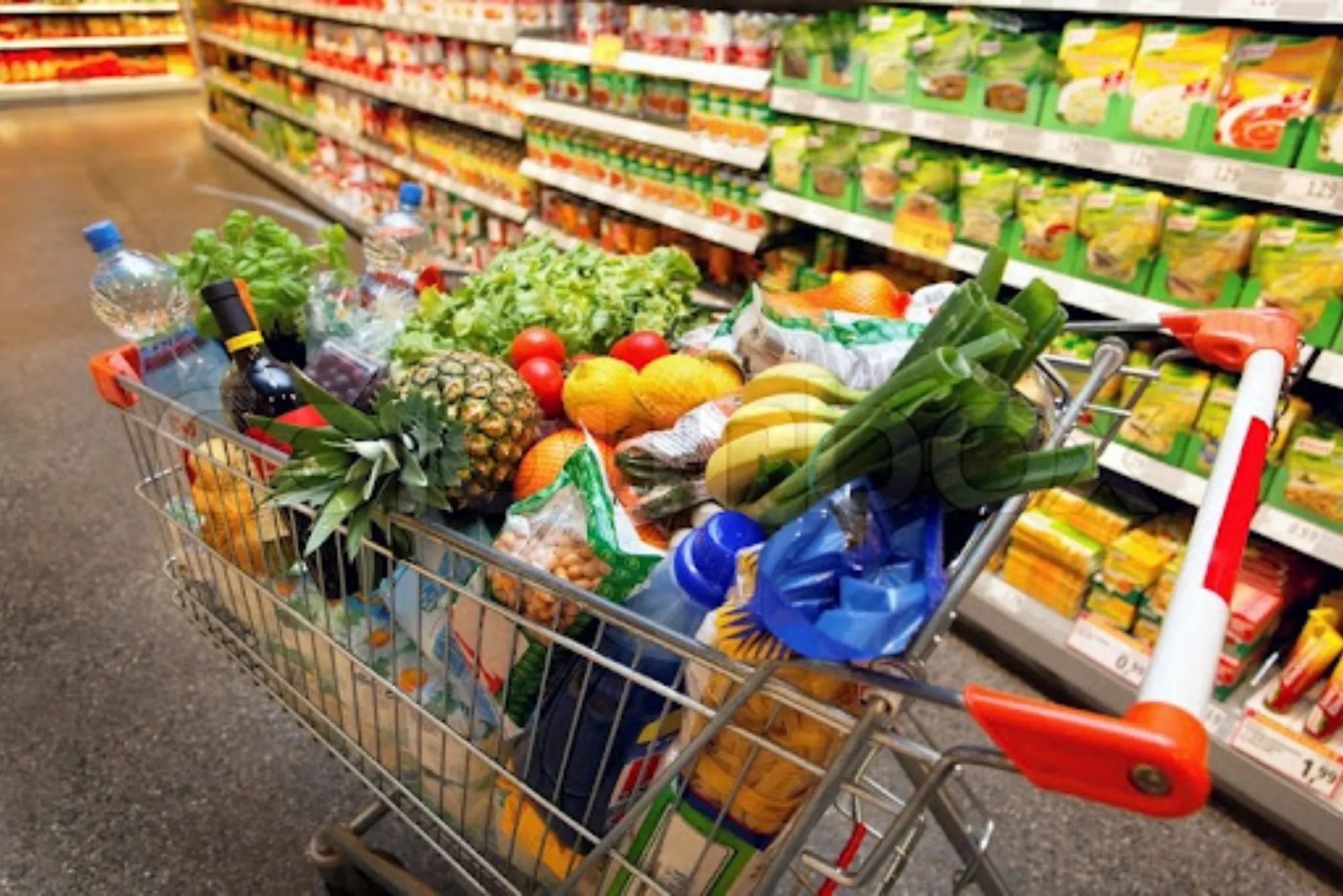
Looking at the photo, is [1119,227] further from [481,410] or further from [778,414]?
[481,410]

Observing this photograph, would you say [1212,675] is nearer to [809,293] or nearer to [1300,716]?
[809,293]

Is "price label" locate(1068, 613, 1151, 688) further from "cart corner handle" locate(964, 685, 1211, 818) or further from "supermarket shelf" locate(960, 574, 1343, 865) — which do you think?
"cart corner handle" locate(964, 685, 1211, 818)

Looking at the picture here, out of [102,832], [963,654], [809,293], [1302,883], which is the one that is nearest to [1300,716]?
[1302,883]

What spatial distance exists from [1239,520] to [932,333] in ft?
0.87

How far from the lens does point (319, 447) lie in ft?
2.85

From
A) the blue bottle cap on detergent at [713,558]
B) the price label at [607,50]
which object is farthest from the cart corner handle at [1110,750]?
the price label at [607,50]

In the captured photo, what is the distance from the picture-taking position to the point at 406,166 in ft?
15.8

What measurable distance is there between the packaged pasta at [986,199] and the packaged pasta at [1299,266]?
A: 21.0 inches

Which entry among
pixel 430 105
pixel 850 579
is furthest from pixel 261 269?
pixel 430 105

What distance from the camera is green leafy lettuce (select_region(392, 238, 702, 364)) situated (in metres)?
1.28

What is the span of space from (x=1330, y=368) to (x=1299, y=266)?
7.6 inches

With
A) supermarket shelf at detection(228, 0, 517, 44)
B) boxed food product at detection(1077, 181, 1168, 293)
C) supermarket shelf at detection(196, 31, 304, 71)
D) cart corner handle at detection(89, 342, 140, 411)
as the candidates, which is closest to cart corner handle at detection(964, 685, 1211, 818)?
cart corner handle at detection(89, 342, 140, 411)

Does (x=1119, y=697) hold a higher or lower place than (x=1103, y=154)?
lower

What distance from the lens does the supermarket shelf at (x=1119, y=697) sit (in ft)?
5.50
